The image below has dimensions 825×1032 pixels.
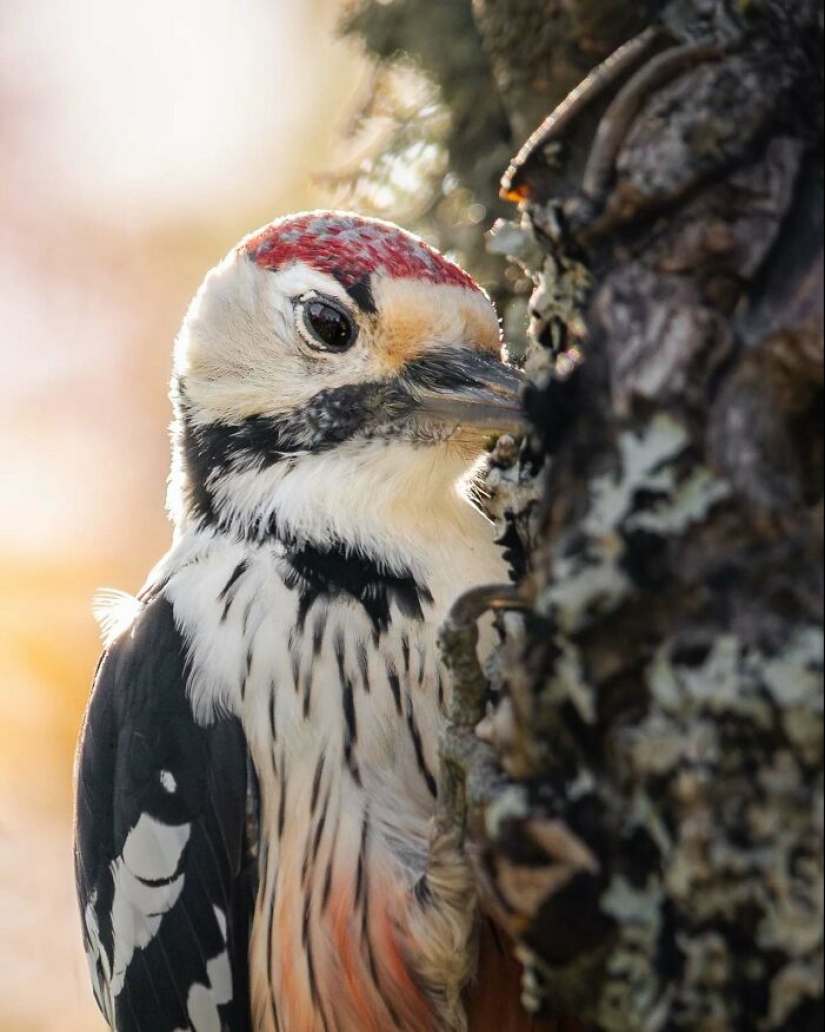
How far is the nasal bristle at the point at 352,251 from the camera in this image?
280 centimetres

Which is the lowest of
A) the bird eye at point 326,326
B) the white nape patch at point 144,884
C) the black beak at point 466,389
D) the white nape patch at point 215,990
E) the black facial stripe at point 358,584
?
the white nape patch at point 215,990

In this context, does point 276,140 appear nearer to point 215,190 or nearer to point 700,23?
point 215,190

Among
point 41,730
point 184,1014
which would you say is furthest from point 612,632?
point 41,730

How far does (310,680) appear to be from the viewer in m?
2.49

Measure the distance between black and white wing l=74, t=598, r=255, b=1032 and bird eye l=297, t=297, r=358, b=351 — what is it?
1.94 feet

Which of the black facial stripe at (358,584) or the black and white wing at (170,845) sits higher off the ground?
the black facial stripe at (358,584)

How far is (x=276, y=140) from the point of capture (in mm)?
5246

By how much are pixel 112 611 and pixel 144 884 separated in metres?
0.70

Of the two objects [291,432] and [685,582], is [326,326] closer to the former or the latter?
[291,432]

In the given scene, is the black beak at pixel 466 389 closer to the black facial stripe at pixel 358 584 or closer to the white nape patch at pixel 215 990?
the black facial stripe at pixel 358 584

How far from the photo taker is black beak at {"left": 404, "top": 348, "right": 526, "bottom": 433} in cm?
254

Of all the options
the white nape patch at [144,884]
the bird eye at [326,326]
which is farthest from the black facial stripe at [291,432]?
the white nape patch at [144,884]

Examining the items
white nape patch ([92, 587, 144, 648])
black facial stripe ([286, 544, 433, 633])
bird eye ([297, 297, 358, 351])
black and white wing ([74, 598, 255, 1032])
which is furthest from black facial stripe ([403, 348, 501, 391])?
white nape patch ([92, 587, 144, 648])

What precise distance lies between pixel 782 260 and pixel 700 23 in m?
0.33
